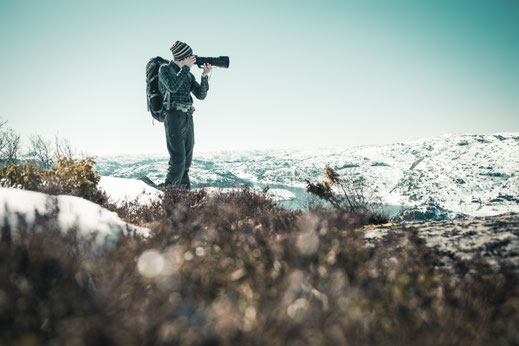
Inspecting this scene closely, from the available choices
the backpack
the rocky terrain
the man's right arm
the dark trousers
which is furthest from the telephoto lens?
the rocky terrain

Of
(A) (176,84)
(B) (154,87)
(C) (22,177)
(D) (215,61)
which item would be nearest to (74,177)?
(C) (22,177)

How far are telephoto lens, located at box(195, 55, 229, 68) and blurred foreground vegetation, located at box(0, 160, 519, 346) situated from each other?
4.11m

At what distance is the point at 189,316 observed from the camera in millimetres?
975

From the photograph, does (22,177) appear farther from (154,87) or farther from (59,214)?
(59,214)

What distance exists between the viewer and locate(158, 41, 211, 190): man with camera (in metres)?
4.64

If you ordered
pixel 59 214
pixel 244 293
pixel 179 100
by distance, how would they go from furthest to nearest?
pixel 179 100 < pixel 59 214 < pixel 244 293

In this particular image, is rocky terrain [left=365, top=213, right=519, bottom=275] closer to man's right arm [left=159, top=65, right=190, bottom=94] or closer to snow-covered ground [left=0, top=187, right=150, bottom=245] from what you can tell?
snow-covered ground [left=0, top=187, right=150, bottom=245]

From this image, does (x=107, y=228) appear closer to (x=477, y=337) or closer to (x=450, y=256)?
(x=477, y=337)

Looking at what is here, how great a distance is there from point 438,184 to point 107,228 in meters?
223

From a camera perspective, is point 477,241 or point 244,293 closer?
point 244,293

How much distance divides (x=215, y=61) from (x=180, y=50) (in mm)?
679

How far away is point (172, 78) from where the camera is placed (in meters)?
4.61

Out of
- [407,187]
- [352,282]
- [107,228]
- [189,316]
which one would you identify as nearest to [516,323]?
[352,282]

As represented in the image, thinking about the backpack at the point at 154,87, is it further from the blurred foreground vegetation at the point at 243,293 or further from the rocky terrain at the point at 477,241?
the rocky terrain at the point at 477,241
